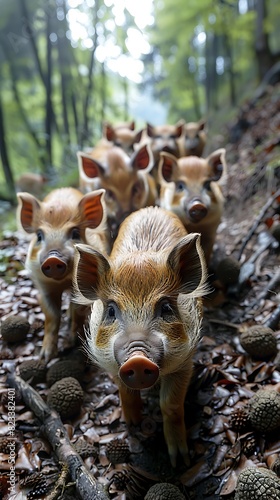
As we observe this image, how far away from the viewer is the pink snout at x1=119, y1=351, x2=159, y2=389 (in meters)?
→ 2.00

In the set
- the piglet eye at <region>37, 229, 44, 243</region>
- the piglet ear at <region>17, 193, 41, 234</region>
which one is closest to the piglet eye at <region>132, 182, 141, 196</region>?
the piglet ear at <region>17, 193, 41, 234</region>

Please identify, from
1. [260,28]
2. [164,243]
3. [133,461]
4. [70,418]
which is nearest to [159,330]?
[164,243]

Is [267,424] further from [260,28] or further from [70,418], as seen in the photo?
[260,28]

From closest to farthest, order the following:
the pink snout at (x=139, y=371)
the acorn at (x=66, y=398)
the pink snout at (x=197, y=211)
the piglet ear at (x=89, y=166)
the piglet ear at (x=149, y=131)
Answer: the pink snout at (x=139, y=371)
the acorn at (x=66, y=398)
the pink snout at (x=197, y=211)
the piglet ear at (x=89, y=166)
the piglet ear at (x=149, y=131)

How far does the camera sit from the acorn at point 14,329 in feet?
13.1

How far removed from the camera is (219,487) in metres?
2.58

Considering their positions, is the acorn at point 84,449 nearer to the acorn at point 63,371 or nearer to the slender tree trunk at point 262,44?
the acorn at point 63,371

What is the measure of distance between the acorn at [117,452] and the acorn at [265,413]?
92 centimetres

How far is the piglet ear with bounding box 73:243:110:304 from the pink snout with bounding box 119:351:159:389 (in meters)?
0.75

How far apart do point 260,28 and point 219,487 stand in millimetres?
13535

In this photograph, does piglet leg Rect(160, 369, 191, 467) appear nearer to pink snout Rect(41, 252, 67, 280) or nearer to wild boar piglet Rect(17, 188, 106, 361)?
pink snout Rect(41, 252, 67, 280)

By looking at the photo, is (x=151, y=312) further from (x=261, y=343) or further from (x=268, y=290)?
(x=268, y=290)

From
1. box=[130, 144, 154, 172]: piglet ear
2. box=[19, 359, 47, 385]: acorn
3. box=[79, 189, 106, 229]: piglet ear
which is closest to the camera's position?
box=[19, 359, 47, 385]: acorn

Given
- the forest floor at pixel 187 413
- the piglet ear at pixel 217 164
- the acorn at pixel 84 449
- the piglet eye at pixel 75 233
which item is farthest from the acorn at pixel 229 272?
the acorn at pixel 84 449
